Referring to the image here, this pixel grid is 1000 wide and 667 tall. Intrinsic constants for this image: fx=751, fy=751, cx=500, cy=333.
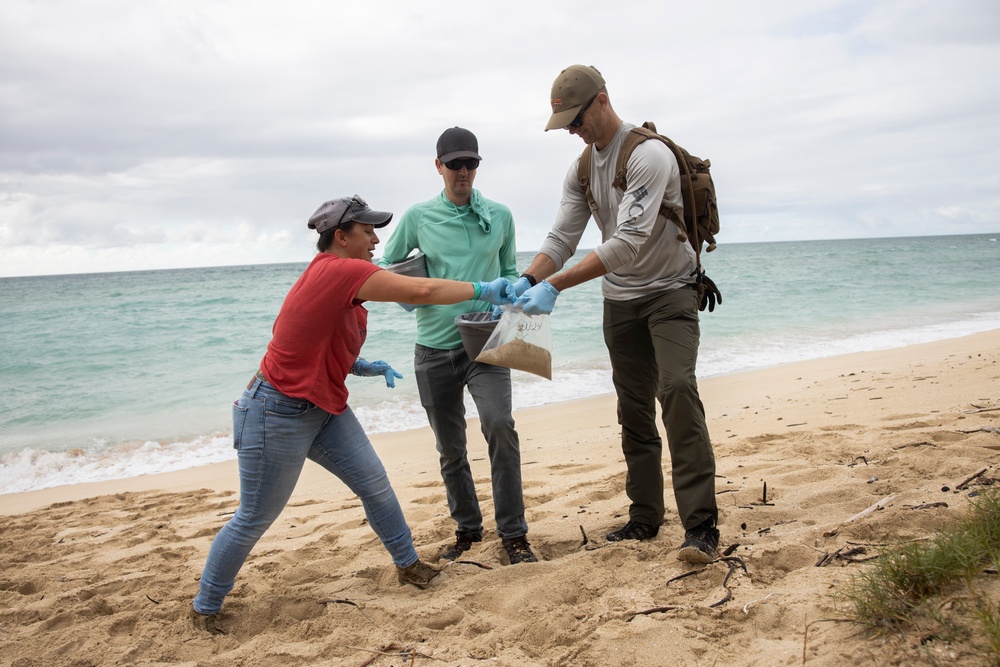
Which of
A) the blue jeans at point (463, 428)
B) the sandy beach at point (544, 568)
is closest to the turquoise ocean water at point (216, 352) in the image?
the sandy beach at point (544, 568)

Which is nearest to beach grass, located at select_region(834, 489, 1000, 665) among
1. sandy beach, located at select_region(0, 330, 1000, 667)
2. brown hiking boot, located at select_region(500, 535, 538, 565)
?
sandy beach, located at select_region(0, 330, 1000, 667)

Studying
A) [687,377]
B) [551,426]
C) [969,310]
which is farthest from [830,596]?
[969,310]

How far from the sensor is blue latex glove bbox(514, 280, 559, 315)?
3244 millimetres

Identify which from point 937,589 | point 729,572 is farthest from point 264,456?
point 937,589

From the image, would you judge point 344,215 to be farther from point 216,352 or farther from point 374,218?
point 216,352

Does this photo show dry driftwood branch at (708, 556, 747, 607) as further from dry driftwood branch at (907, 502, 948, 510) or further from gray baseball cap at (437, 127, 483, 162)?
gray baseball cap at (437, 127, 483, 162)

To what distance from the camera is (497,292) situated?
3.25 m

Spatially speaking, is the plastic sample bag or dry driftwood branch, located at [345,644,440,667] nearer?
dry driftwood branch, located at [345,644,440,667]

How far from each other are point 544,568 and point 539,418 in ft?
15.3

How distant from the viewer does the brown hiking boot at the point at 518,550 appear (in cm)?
356

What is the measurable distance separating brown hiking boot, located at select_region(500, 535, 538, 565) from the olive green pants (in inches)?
22.1

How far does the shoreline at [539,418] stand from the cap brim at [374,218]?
355 cm

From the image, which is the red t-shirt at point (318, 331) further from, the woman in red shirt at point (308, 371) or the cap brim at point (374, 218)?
the cap brim at point (374, 218)

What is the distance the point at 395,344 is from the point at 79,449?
296 inches
